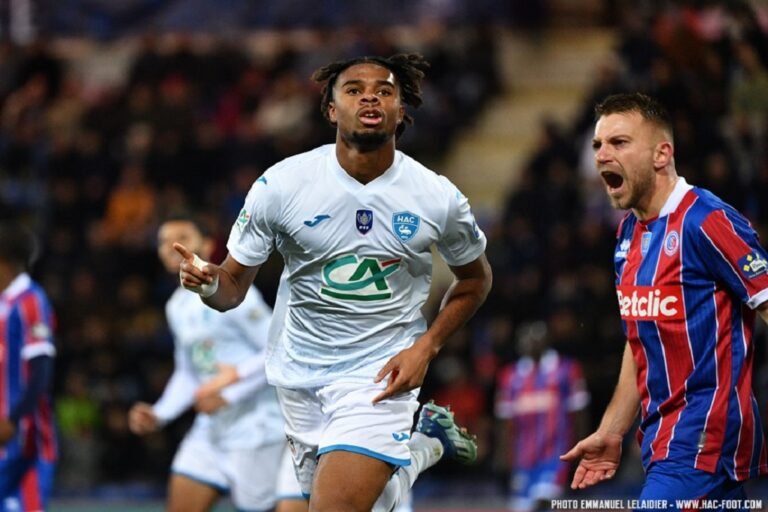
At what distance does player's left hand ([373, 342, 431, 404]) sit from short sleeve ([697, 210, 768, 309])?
1288mm

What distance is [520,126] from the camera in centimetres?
1856

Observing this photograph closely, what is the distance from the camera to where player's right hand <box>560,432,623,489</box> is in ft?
17.9

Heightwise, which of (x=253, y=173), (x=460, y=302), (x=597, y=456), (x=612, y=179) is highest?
(x=612, y=179)

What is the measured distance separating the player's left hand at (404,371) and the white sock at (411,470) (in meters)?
0.39

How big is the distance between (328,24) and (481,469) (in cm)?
763

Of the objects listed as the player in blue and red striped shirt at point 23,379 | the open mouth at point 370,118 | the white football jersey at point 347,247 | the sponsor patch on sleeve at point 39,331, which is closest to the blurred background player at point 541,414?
the player in blue and red striped shirt at point 23,379

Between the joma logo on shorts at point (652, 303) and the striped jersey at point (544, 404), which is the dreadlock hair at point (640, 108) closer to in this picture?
the joma logo on shorts at point (652, 303)

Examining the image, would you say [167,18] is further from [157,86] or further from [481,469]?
[481,469]

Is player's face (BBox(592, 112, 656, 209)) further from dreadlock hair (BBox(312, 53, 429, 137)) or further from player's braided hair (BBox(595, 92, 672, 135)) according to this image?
dreadlock hair (BBox(312, 53, 429, 137))

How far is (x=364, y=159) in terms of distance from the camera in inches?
231

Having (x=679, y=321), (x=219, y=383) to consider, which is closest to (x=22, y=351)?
(x=219, y=383)

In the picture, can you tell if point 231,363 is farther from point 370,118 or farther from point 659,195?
point 659,195

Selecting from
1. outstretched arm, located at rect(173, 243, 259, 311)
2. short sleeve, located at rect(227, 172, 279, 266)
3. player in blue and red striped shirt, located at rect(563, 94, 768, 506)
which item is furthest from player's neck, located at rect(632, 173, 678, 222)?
outstretched arm, located at rect(173, 243, 259, 311)

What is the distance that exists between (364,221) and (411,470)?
3.71ft
